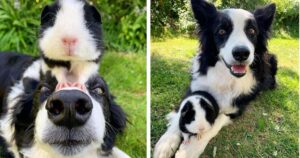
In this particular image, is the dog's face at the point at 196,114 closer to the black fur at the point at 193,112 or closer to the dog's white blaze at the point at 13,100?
the black fur at the point at 193,112

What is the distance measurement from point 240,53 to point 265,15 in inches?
5.9

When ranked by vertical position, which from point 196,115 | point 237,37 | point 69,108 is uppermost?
point 237,37

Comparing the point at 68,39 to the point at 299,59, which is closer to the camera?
the point at 68,39

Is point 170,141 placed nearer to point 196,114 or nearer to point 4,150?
point 196,114

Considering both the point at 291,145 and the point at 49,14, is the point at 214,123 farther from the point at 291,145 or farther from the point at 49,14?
the point at 49,14

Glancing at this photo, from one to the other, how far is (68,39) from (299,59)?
652mm

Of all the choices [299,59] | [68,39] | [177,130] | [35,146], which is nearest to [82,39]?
[68,39]

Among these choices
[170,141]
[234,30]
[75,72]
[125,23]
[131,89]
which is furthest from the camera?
[125,23]

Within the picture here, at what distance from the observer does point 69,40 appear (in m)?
1.19

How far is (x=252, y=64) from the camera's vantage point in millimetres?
1407

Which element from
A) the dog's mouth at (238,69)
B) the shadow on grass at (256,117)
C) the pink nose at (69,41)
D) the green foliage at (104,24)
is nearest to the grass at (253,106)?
the shadow on grass at (256,117)

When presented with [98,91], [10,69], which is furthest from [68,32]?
[10,69]

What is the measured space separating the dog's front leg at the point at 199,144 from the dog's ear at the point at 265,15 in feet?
0.87

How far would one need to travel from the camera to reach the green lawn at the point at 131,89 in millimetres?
1546
